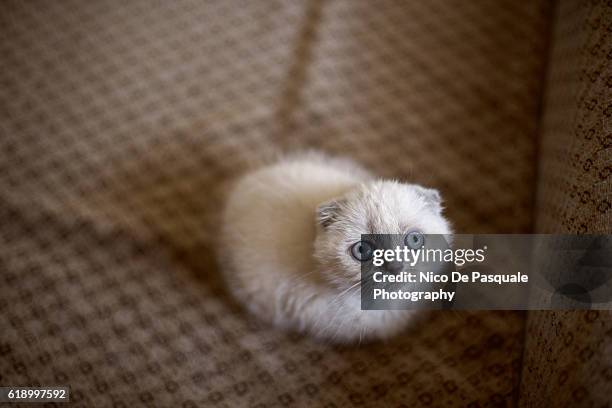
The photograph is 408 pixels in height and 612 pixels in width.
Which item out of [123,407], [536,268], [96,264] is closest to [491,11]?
[536,268]

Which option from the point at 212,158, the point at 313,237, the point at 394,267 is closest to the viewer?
the point at 394,267

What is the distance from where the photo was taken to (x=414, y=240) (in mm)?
847

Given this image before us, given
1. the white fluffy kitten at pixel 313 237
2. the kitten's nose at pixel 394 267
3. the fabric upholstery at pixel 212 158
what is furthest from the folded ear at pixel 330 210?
the fabric upholstery at pixel 212 158

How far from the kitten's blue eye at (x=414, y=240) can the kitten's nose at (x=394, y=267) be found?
4 cm

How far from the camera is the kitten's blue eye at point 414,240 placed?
84 centimetres

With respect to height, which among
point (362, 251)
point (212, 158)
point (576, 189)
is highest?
point (576, 189)

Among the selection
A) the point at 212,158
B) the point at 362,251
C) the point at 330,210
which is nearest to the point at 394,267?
the point at 362,251

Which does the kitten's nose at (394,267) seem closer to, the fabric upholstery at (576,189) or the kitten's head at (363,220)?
the kitten's head at (363,220)

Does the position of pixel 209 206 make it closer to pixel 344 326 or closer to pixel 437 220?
pixel 344 326

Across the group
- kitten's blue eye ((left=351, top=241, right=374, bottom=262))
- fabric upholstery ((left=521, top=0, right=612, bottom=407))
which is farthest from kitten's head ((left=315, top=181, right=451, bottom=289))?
fabric upholstery ((left=521, top=0, right=612, bottom=407))

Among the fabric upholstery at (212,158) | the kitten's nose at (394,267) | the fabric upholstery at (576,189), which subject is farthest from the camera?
the fabric upholstery at (212,158)

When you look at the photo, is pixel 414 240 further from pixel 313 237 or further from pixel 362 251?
pixel 313 237

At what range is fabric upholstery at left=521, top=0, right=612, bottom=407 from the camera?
0.71m

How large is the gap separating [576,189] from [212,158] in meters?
1.03
